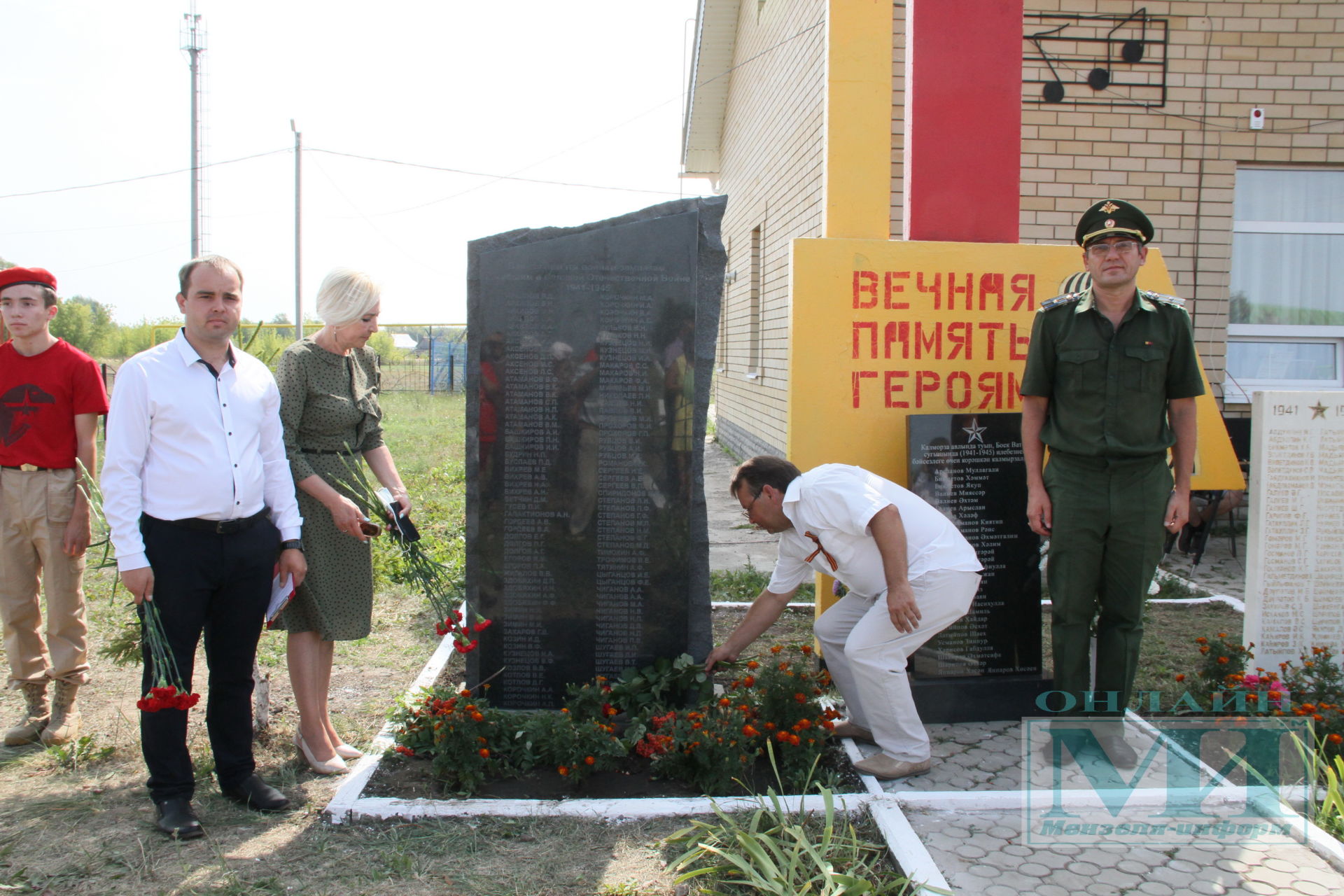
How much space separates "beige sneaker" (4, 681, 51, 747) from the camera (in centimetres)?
367

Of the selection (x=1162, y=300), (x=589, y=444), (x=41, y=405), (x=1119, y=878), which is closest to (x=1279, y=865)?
(x=1119, y=878)

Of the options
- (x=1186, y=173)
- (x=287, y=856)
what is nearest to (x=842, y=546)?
(x=287, y=856)

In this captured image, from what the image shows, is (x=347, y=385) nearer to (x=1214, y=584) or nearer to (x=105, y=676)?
(x=105, y=676)

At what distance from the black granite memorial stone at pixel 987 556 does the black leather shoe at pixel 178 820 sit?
2.80 meters

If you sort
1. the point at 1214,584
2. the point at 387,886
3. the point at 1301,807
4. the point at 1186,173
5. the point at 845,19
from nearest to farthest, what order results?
the point at 387,886 < the point at 1301,807 < the point at 845,19 < the point at 1214,584 < the point at 1186,173

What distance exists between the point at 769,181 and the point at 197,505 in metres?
8.78

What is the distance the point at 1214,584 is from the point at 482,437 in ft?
17.0

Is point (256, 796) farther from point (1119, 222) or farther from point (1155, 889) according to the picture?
point (1119, 222)

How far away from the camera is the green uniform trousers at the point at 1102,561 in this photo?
11.4 ft

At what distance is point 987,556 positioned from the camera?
4102 mm

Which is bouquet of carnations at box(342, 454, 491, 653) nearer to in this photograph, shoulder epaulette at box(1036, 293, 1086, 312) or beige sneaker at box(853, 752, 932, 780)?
beige sneaker at box(853, 752, 932, 780)

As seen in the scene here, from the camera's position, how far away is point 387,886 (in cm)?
268

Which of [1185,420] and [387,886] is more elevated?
[1185,420]

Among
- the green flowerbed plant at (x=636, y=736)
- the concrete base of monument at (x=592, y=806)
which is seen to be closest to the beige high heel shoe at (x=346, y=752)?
the green flowerbed plant at (x=636, y=736)
